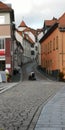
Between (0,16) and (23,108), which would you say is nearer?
(23,108)

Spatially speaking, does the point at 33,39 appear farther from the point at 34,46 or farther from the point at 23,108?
the point at 23,108

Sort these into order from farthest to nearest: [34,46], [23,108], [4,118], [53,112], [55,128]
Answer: [34,46]
[23,108]
[53,112]
[4,118]
[55,128]

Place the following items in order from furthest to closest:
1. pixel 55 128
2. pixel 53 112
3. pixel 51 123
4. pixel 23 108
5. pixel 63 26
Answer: pixel 63 26, pixel 23 108, pixel 53 112, pixel 51 123, pixel 55 128

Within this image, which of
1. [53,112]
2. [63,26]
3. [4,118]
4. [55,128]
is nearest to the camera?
[55,128]

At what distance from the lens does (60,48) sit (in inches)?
2336

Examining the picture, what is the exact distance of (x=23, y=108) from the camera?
17.4m

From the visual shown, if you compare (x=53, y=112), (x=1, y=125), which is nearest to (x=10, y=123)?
(x=1, y=125)

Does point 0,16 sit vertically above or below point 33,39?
above

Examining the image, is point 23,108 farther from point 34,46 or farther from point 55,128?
point 34,46

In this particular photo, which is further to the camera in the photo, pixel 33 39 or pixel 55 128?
pixel 33 39

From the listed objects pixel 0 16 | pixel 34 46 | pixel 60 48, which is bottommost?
pixel 34 46

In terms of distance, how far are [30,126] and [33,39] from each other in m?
172

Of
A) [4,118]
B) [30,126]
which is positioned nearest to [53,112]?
[4,118]

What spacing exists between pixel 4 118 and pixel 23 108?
3578mm
